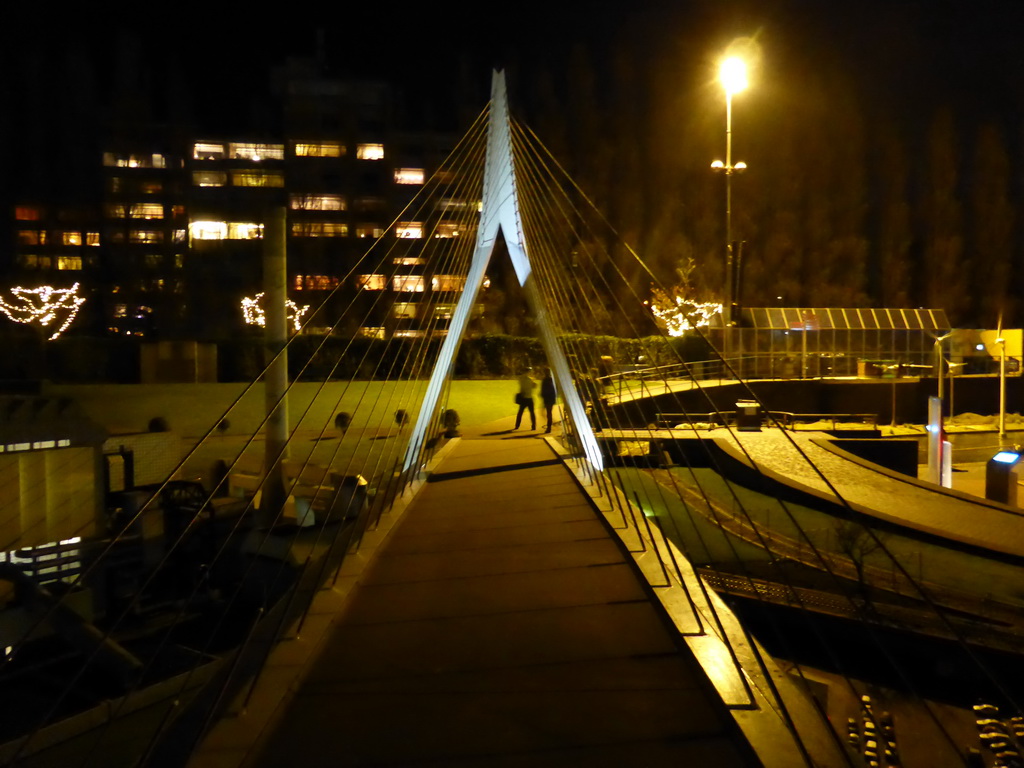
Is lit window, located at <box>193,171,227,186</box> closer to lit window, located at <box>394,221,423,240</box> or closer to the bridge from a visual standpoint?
lit window, located at <box>394,221,423,240</box>

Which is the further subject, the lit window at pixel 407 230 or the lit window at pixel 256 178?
the lit window at pixel 256 178

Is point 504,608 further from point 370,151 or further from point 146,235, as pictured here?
point 146,235

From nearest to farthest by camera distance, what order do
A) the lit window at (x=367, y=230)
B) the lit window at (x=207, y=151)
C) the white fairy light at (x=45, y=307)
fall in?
the white fairy light at (x=45, y=307)
the lit window at (x=367, y=230)
the lit window at (x=207, y=151)

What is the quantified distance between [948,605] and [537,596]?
143 inches

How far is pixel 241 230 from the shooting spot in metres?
36.8

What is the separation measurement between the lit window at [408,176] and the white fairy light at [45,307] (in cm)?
1423

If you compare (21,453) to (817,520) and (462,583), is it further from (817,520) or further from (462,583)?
(817,520)

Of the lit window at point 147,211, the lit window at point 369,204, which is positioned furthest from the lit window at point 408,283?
the lit window at point 147,211

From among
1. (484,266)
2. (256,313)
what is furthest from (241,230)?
(484,266)

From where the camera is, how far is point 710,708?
2533 mm

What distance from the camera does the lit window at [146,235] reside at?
36406mm

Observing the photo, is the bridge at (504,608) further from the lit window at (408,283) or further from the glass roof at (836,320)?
the glass roof at (836,320)

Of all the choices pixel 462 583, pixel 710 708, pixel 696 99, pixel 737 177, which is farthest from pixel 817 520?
pixel 696 99

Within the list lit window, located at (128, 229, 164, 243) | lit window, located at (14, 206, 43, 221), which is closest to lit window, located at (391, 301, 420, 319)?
lit window, located at (128, 229, 164, 243)
